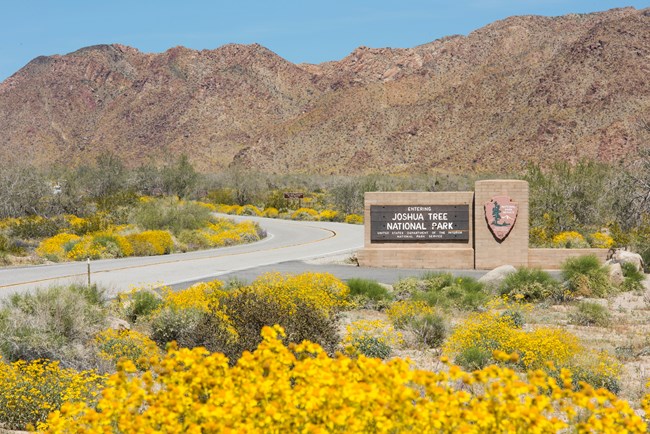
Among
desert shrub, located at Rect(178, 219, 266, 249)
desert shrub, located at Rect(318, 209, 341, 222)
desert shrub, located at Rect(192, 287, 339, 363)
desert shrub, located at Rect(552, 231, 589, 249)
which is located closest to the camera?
desert shrub, located at Rect(192, 287, 339, 363)

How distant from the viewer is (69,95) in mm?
158625

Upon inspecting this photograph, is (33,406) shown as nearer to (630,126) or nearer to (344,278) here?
(344,278)

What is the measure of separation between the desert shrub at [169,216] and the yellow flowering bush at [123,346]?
79.2 feet

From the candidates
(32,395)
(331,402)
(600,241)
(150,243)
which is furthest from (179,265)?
(331,402)

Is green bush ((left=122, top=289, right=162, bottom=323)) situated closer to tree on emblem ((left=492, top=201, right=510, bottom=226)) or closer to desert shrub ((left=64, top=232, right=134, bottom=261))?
tree on emblem ((left=492, top=201, right=510, bottom=226))

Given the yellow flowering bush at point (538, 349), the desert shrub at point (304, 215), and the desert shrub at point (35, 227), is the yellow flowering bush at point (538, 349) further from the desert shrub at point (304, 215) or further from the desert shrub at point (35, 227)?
the desert shrub at point (304, 215)

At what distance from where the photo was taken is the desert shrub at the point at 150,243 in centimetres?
2779

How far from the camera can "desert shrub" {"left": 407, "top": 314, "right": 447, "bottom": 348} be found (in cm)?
1200

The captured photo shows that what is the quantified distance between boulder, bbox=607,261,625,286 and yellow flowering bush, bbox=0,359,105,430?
13909 millimetres

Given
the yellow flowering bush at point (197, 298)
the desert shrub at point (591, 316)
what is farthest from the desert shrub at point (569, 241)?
the yellow flowering bush at point (197, 298)

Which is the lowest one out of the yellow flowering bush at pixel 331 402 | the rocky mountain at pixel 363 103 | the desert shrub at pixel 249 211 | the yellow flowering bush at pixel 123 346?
the desert shrub at pixel 249 211

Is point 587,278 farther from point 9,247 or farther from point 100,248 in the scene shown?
point 9,247

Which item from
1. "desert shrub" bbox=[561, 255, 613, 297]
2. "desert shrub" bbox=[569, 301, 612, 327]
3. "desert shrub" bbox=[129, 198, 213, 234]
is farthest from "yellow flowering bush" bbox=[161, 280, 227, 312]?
"desert shrub" bbox=[129, 198, 213, 234]

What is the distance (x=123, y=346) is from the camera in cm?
987
